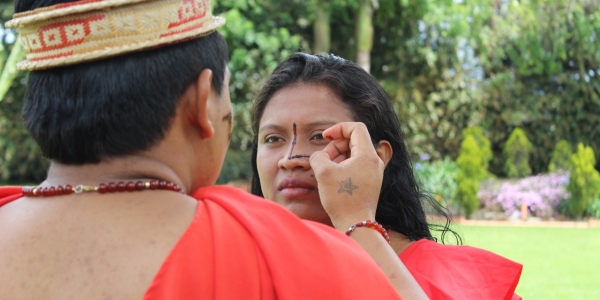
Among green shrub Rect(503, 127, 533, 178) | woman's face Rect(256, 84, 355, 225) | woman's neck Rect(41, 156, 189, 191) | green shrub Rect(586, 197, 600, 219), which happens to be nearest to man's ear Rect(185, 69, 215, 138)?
woman's neck Rect(41, 156, 189, 191)

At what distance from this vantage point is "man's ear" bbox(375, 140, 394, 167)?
2.57m

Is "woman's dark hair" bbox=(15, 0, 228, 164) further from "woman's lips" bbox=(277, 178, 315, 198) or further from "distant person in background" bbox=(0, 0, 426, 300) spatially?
"woman's lips" bbox=(277, 178, 315, 198)

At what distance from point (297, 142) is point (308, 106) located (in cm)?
16

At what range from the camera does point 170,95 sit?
1.35 m

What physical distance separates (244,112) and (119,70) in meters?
15.6

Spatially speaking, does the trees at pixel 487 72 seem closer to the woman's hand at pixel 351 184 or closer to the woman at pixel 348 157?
the woman at pixel 348 157

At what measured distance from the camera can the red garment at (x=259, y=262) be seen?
1.24 meters

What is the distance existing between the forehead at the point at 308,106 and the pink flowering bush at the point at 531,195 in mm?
13335

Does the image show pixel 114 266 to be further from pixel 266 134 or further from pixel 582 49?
pixel 582 49

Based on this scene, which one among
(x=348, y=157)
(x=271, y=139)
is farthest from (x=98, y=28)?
(x=271, y=139)

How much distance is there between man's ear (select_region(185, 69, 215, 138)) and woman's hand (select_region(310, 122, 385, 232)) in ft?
2.03

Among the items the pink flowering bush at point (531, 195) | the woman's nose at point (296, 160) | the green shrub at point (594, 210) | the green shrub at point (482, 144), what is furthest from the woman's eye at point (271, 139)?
the green shrub at point (482, 144)

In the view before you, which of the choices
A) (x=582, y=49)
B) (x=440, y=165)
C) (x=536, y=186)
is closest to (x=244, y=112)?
(x=440, y=165)

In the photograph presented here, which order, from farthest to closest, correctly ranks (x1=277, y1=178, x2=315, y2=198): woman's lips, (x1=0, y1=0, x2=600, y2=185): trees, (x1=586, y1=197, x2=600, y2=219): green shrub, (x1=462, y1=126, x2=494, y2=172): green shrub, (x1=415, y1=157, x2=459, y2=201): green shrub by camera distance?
(x1=0, y1=0, x2=600, y2=185): trees, (x1=462, y1=126, x2=494, y2=172): green shrub, (x1=415, y1=157, x2=459, y2=201): green shrub, (x1=586, y1=197, x2=600, y2=219): green shrub, (x1=277, y1=178, x2=315, y2=198): woman's lips
